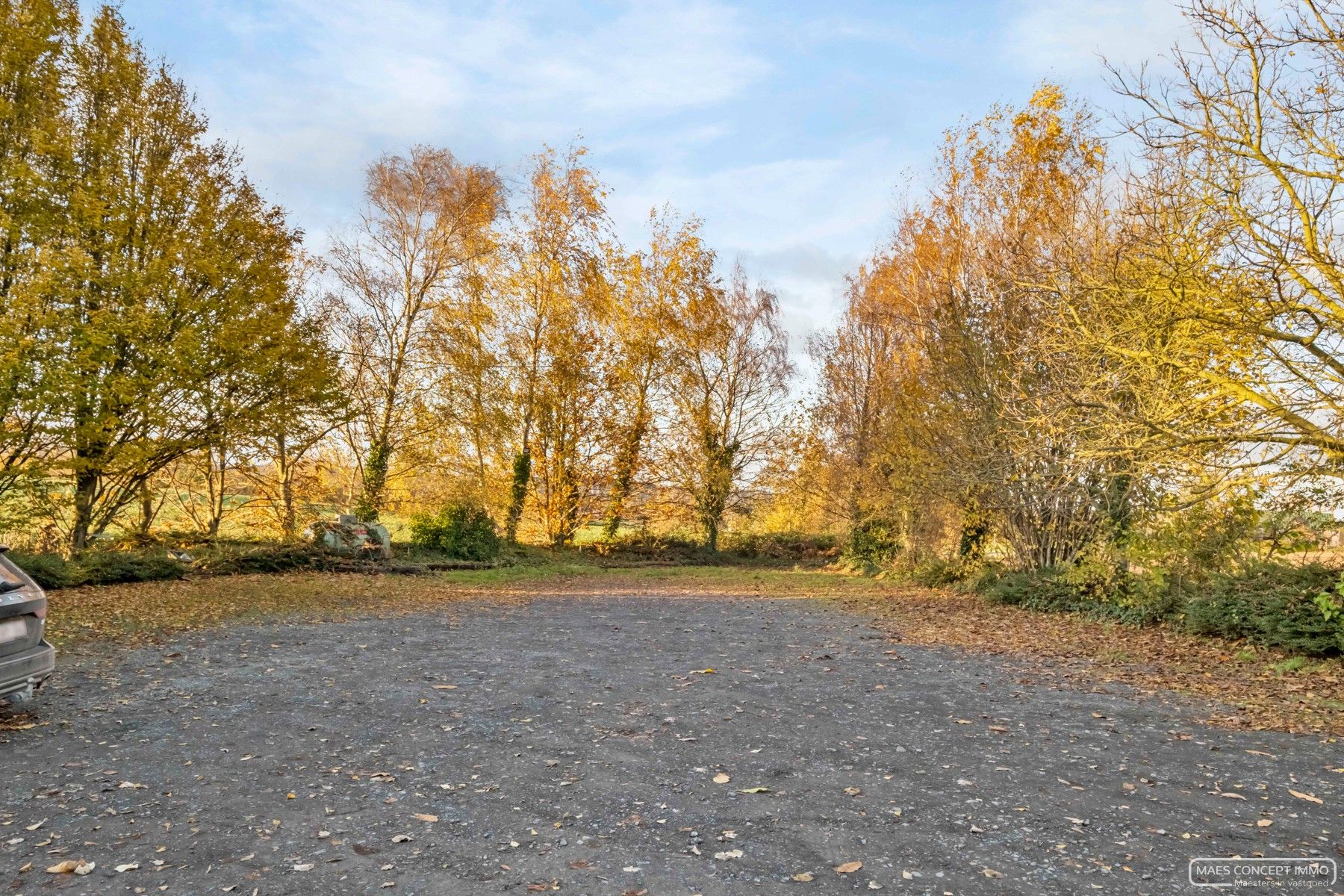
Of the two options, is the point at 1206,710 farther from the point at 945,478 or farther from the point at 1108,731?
the point at 945,478

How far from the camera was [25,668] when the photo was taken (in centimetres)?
528

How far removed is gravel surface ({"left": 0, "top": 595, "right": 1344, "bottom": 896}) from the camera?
3.63 m

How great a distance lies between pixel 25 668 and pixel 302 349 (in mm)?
11818

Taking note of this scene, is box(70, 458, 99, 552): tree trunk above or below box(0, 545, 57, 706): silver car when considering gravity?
above

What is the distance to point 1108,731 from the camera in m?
6.09

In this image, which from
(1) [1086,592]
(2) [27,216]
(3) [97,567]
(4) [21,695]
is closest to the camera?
(4) [21,695]

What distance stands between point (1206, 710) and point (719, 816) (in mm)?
5118

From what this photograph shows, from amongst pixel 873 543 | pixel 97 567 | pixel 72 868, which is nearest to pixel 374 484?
pixel 97 567

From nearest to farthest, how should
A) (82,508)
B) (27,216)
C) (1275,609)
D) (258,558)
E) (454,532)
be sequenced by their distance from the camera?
(1275,609), (27,216), (82,508), (258,558), (454,532)

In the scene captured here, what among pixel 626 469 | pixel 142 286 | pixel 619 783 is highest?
pixel 142 286

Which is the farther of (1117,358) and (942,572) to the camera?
(942,572)

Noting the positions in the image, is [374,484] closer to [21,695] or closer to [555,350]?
[555,350]

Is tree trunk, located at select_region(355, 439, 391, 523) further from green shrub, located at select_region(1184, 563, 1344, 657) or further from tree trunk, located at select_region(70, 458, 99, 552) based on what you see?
green shrub, located at select_region(1184, 563, 1344, 657)

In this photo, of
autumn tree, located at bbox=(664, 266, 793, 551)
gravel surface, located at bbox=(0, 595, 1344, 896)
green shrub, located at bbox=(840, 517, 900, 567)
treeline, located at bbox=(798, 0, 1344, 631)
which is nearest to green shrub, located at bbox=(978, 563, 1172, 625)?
treeline, located at bbox=(798, 0, 1344, 631)
